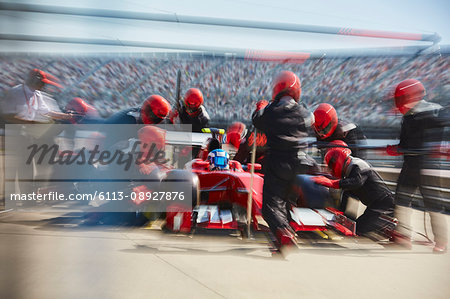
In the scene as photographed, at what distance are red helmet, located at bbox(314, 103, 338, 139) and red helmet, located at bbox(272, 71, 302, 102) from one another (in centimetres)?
45

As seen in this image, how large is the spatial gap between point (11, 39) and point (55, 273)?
4.06 feet

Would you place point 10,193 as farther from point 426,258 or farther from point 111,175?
point 426,258

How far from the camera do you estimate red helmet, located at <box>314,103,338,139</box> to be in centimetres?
244

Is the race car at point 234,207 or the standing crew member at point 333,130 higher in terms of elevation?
the standing crew member at point 333,130

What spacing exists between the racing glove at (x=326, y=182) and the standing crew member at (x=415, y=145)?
479mm

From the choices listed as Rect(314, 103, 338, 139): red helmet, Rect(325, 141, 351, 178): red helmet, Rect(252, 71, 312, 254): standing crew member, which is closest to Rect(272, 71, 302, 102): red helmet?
Rect(252, 71, 312, 254): standing crew member

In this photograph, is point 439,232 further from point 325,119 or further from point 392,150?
point 325,119

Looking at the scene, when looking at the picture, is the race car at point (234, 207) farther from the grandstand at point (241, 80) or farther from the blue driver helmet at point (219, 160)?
the grandstand at point (241, 80)

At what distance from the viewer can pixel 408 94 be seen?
207 centimetres

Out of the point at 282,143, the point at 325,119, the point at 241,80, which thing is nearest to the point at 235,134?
the point at 241,80

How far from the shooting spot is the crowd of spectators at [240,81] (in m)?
4.18

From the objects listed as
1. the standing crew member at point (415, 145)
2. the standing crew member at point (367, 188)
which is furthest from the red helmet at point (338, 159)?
the standing crew member at point (415, 145)

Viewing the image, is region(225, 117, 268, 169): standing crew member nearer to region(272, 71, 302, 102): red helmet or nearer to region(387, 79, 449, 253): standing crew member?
region(272, 71, 302, 102): red helmet

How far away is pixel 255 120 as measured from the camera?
7.01ft
